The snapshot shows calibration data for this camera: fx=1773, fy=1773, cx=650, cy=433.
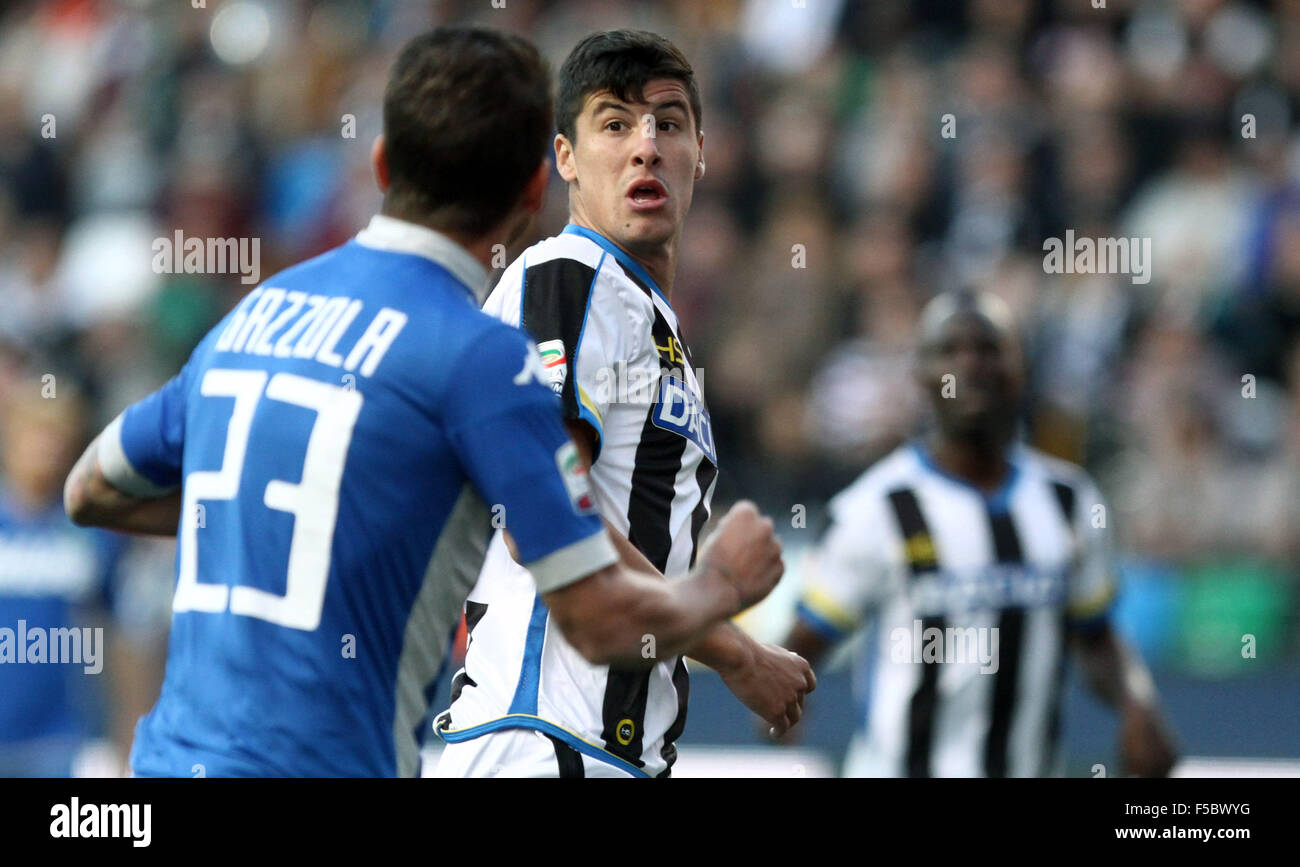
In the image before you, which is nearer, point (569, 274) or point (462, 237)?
point (462, 237)

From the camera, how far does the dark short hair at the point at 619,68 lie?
14.0 feet

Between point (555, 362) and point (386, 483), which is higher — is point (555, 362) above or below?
above

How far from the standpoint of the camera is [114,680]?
9.45m

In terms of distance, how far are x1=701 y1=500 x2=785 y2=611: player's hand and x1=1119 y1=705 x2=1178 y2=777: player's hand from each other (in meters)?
3.11

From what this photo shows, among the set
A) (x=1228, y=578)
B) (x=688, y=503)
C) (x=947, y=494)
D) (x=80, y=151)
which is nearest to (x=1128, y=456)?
(x=1228, y=578)

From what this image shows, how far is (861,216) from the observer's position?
11.3 metres

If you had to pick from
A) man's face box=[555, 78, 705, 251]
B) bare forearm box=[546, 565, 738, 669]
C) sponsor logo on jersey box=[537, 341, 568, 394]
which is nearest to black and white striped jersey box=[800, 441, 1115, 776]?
man's face box=[555, 78, 705, 251]

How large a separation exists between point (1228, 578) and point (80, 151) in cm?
905

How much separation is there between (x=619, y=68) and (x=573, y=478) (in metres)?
1.52

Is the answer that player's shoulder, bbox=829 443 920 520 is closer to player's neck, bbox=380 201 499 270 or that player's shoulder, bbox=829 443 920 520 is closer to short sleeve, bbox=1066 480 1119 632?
short sleeve, bbox=1066 480 1119 632

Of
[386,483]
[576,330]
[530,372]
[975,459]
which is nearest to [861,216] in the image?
[975,459]

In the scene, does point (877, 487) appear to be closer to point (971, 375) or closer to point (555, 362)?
point (971, 375)

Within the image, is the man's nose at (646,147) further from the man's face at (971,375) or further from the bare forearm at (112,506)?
the man's face at (971,375)
